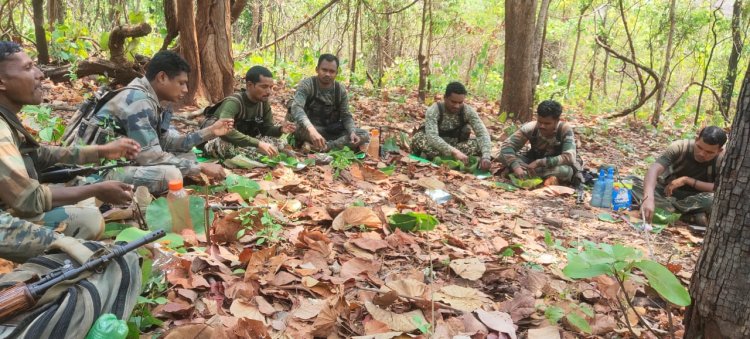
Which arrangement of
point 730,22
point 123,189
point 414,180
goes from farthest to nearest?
point 730,22, point 414,180, point 123,189

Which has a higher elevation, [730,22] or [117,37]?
[730,22]

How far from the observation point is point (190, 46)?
6.80 m

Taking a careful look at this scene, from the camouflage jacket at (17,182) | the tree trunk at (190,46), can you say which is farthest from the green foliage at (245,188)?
the tree trunk at (190,46)

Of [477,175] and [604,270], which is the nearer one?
[604,270]

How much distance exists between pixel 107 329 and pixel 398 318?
1.20 metres

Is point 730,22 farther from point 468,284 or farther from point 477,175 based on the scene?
point 468,284

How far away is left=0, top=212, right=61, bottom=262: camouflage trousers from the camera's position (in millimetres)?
2215

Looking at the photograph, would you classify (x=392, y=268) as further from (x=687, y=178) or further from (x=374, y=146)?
(x=687, y=178)

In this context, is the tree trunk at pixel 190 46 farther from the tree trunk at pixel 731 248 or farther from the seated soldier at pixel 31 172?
the tree trunk at pixel 731 248

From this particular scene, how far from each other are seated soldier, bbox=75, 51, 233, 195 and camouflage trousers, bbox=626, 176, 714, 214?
3.92m

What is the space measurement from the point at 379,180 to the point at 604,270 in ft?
10.5

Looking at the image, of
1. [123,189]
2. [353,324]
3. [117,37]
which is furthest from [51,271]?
[117,37]

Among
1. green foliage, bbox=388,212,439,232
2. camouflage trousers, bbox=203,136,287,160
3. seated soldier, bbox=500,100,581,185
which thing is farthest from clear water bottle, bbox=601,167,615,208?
camouflage trousers, bbox=203,136,287,160

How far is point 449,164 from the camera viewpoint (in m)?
5.82
